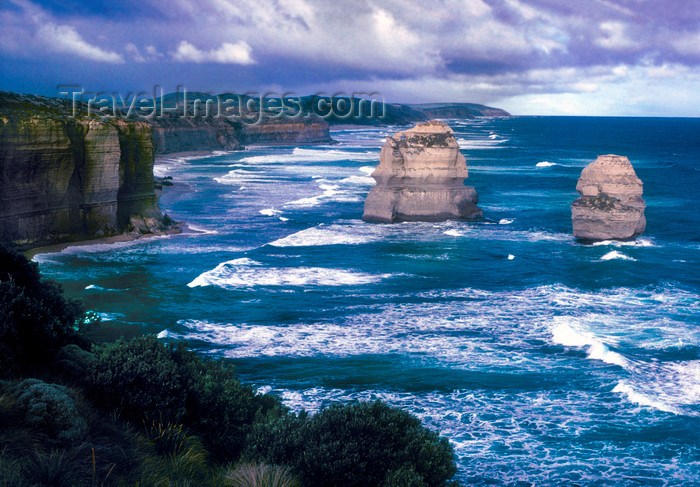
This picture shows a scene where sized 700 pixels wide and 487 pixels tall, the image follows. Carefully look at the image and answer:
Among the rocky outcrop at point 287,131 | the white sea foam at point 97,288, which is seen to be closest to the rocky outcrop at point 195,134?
the rocky outcrop at point 287,131

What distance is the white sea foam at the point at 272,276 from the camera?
86.2ft

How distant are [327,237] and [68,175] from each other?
45.6 feet

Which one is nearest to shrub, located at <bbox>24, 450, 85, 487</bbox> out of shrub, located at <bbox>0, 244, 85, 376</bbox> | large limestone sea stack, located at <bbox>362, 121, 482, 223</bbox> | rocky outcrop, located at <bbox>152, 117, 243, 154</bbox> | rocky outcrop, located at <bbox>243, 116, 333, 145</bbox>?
shrub, located at <bbox>0, 244, 85, 376</bbox>

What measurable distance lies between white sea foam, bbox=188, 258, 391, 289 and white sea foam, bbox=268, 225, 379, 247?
5.47 m

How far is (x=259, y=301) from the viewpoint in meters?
23.9

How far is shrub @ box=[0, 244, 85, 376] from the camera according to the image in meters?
11.2

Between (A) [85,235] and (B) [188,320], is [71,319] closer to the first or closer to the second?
(B) [188,320]

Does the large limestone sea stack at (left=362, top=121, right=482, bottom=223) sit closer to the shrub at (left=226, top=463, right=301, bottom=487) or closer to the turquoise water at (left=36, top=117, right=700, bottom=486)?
the turquoise water at (left=36, top=117, right=700, bottom=486)

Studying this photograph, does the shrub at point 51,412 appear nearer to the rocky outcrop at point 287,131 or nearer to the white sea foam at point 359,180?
the white sea foam at point 359,180

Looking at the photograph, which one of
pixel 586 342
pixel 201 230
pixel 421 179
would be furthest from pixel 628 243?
pixel 201 230

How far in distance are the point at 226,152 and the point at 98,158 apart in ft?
235

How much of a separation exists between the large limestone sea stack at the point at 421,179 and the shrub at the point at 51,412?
31842 mm

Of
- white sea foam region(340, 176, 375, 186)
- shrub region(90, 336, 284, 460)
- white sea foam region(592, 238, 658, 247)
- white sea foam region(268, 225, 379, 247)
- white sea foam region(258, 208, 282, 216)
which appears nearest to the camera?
shrub region(90, 336, 284, 460)

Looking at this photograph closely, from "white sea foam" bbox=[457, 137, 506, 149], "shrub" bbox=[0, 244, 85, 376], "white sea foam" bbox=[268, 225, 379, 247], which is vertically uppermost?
"white sea foam" bbox=[457, 137, 506, 149]
